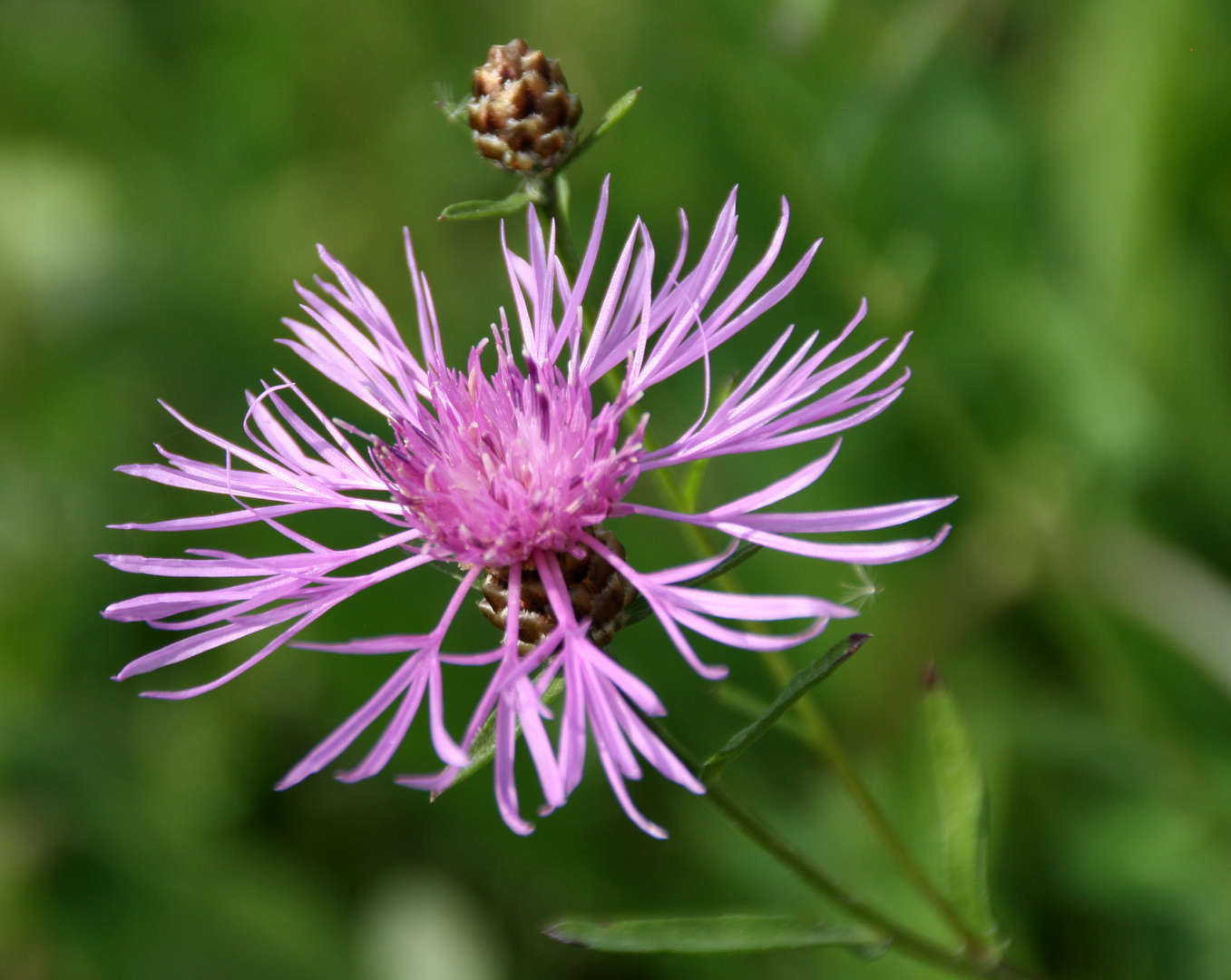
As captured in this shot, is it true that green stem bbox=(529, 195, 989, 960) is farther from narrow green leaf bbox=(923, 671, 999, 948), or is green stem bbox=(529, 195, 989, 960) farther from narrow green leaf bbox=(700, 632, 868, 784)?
narrow green leaf bbox=(700, 632, 868, 784)

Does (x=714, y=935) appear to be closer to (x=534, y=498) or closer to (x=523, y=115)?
(x=534, y=498)

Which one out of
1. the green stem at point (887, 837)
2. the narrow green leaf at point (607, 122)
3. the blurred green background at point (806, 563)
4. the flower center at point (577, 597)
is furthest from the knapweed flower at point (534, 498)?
the blurred green background at point (806, 563)

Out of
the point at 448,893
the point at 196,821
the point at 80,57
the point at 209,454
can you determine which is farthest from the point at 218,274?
the point at 448,893

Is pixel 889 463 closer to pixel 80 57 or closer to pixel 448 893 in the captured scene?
pixel 448 893

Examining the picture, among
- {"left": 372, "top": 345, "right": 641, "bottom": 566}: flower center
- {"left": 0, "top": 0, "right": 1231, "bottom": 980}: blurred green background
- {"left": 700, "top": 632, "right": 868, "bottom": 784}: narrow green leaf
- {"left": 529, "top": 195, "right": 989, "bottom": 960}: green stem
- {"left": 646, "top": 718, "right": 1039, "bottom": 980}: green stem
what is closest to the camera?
{"left": 700, "top": 632, "right": 868, "bottom": 784}: narrow green leaf

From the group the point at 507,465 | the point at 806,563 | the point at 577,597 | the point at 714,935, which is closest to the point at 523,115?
the point at 507,465

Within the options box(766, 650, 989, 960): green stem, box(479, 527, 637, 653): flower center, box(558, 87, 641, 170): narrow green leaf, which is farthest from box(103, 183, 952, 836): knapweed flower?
box(766, 650, 989, 960): green stem
